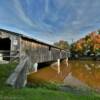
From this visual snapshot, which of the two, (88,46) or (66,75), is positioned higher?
(88,46)

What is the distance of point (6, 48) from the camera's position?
23125 millimetres

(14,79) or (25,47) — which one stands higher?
(25,47)

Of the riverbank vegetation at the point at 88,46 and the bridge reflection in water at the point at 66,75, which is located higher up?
the riverbank vegetation at the point at 88,46

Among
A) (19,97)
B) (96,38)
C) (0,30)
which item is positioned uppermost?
(96,38)

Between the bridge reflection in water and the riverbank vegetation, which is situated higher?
the riverbank vegetation

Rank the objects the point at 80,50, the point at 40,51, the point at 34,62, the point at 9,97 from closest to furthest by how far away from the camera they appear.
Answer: the point at 9,97
the point at 34,62
the point at 40,51
the point at 80,50

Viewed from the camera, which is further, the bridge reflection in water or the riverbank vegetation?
the riverbank vegetation

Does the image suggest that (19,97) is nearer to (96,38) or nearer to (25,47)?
(25,47)

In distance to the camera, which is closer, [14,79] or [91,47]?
[14,79]

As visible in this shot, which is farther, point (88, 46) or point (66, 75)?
point (88, 46)

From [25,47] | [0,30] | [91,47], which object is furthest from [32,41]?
[91,47]

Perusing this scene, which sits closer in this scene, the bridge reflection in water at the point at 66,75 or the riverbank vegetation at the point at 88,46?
the bridge reflection in water at the point at 66,75

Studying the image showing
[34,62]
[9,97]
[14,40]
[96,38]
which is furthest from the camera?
[96,38]

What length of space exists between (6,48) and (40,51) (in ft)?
14.5
